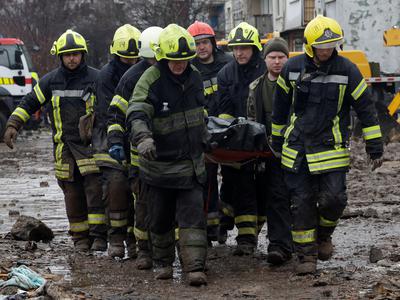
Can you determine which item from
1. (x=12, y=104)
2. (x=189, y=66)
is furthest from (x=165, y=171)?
(x=12, y=104)

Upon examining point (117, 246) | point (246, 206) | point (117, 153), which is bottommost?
point (117, 246)

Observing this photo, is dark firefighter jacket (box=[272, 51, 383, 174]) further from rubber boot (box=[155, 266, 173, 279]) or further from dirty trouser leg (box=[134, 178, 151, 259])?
dirty trouser leg (box=[134, 178, 151, 259])

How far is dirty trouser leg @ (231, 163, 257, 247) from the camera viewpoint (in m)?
9.14

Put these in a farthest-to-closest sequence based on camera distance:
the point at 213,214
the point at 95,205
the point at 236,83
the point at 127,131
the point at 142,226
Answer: the point at 95,205 < the point at 213,214 < the point at 236,83 < the point at 142,226 < the point at 127,131

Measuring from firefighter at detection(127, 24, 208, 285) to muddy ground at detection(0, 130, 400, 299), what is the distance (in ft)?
1.34

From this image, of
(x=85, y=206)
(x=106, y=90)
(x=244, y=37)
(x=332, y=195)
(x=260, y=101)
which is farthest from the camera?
(x=85, y=206)

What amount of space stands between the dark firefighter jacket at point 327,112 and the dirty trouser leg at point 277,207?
86 cm

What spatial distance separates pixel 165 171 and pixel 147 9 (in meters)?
41.3

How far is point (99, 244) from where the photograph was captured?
982 cm

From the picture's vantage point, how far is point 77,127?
9.84m

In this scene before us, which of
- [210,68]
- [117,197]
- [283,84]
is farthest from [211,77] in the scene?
[283,84]

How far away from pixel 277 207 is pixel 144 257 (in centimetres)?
119

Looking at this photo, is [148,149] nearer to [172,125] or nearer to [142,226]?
[172,125]

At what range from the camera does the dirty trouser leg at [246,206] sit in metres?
9.14
